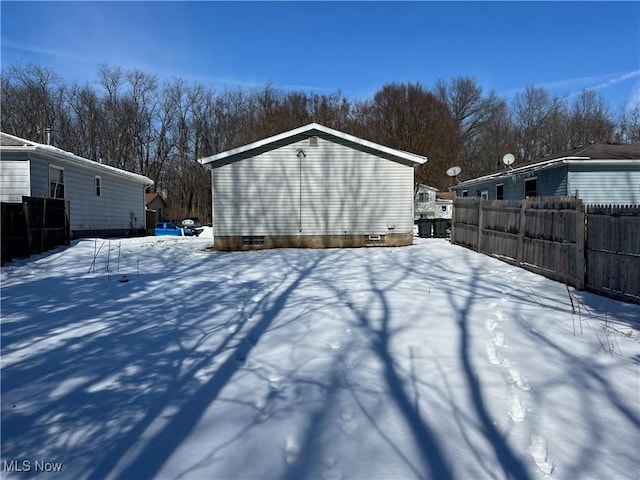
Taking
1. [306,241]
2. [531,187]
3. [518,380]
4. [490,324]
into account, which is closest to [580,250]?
[490,324]

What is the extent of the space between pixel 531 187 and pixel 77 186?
61.1ft

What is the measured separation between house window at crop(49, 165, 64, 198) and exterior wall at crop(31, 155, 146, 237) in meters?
0.14

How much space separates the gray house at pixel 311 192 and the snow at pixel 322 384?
7.72m

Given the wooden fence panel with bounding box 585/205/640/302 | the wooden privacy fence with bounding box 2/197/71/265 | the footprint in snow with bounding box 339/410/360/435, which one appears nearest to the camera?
the footprint in snow with bounding box 339/410/360/435

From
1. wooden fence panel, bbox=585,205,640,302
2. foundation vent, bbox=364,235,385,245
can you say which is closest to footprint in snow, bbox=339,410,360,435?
wooden fence panel, bbox=585,205,640,302

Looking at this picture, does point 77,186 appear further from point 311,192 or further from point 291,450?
point 291,450

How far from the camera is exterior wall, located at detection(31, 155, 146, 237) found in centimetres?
1442

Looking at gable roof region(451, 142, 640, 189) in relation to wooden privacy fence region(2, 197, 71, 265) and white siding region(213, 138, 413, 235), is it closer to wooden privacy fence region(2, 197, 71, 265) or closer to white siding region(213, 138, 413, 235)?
white siding region(213, 138, 413, 235)

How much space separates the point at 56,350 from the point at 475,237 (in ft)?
37.8

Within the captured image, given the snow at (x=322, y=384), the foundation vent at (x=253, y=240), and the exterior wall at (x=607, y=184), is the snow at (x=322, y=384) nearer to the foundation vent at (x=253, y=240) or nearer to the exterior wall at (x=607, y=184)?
the foundation vent at (x=253, y=240)

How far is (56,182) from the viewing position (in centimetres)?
1520

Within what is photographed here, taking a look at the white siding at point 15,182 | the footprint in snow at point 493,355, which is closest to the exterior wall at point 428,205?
the white siding at point 15,182

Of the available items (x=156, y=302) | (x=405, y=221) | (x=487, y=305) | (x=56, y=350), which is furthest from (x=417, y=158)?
(x=56, y=350)

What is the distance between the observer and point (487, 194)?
2256cm
